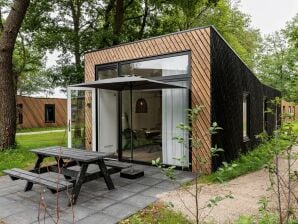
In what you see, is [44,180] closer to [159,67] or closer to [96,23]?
[159,67]

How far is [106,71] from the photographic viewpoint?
305 inches

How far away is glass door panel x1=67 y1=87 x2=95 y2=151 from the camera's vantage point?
23.6 ft

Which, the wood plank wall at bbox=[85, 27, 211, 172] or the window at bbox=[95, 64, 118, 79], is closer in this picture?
→ the wood plank wall at bbox=[85, 27, 211, 172]

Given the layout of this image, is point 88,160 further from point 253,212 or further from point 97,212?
point 253,212

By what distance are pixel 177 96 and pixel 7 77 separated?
5.16 m

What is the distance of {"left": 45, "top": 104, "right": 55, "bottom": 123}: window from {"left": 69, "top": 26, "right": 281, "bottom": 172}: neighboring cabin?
14.4 m

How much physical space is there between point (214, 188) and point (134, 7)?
41.1 feet

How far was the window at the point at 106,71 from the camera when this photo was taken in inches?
296

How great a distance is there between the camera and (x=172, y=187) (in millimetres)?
4930

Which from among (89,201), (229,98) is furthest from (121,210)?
(229,98)

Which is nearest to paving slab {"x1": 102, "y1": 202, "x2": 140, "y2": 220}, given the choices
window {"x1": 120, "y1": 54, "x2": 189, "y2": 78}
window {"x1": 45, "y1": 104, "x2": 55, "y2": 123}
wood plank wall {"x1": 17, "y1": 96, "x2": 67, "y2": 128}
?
window {"x1": 120, "y1": 54, "x2": 189, "y2": 78}

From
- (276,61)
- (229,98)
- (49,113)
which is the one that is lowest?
(49,113)

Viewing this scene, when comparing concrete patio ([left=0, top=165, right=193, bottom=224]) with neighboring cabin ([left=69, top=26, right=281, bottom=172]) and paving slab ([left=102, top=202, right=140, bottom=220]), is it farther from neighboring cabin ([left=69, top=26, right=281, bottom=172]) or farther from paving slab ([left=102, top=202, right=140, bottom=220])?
neighboring cabin ([left=69, top=26, right=281, bottom=172])

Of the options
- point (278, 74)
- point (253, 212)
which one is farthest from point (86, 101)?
point (278, 74)
